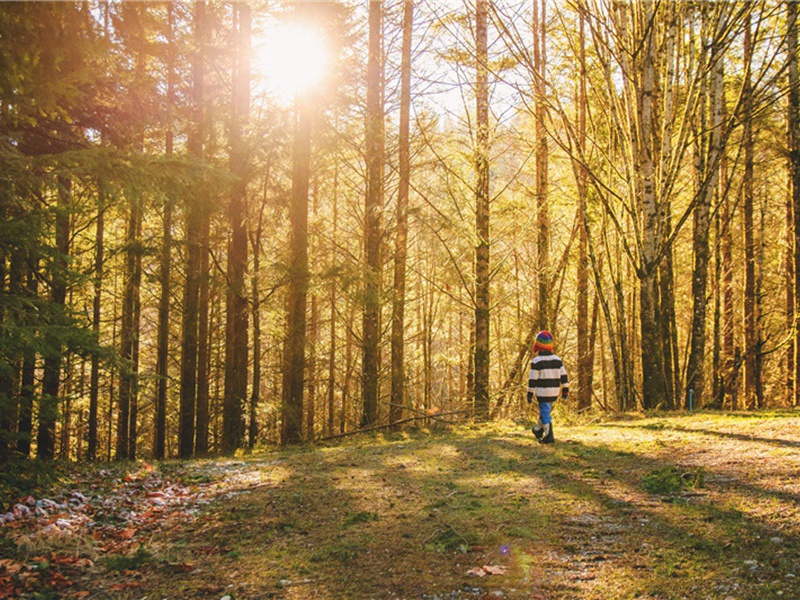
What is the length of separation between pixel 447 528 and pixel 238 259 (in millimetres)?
10307

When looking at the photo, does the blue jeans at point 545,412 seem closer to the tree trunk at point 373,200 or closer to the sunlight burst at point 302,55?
the tree trunk at point 373,200

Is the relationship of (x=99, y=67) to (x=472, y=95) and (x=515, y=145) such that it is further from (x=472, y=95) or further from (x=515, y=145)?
(x=515, y=145)

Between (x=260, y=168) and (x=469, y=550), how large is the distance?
11125 millimetres

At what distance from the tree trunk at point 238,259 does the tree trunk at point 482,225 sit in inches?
222

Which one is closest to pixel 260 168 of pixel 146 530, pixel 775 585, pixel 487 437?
pixel 487 437

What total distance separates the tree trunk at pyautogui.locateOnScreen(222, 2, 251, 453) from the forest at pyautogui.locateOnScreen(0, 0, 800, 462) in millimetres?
55

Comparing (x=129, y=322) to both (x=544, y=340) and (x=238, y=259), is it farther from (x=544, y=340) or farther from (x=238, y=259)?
(x=544, y=340)

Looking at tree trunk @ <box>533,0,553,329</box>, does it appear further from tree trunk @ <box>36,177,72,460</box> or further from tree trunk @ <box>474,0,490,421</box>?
tree trunk @ <box>36,177,72,460</box>

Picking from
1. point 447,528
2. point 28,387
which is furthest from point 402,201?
point 447,528

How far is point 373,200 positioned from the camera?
14.0 m

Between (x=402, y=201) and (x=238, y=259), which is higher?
(x=402, y=201)

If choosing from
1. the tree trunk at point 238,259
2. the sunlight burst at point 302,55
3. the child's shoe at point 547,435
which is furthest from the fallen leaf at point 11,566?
the sunlight burst at point 302,55

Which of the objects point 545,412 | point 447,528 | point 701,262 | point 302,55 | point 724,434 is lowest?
point 447,528

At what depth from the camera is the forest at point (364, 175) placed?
6.62m
